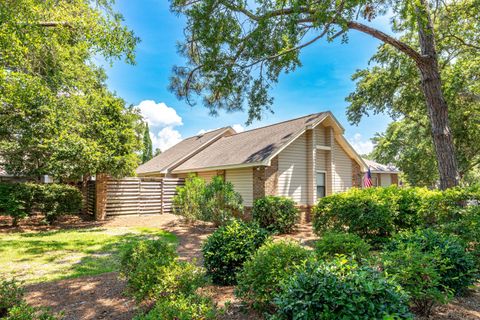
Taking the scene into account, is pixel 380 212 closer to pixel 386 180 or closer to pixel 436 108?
pixel 436 108

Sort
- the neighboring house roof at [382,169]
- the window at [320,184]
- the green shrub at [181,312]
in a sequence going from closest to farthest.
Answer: the green shrub at [181,312], the window at [320,184], the neighboring house roof at [382,169]

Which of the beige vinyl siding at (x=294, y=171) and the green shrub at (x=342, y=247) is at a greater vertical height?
the beige vinyl siding at (x=294, y=171)

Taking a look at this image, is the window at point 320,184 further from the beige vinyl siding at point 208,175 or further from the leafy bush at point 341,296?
the leafy bush at point 341,296

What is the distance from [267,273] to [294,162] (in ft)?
34.9

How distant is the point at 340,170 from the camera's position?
15.2 metres

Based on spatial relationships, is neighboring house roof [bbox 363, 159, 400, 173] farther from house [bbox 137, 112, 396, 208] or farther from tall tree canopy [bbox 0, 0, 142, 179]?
tall tree canopy [bbox 0, 0, 142, 179]

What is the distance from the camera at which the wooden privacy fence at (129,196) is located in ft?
48.2

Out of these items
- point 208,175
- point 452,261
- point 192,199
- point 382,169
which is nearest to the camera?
point 452,261

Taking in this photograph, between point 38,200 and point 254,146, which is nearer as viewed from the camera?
point 38,200

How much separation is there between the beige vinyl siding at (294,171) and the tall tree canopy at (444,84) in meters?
4.39

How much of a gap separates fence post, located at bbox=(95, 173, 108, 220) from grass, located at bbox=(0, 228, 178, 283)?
120 inches

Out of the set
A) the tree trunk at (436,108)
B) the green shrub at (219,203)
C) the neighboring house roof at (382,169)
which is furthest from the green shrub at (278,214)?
the neighboring house roof at (382,169)

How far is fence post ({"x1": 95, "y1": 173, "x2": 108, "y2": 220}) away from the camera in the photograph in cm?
1453

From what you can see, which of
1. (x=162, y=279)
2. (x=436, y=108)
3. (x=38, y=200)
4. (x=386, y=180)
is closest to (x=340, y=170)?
(x=436, y=108)
